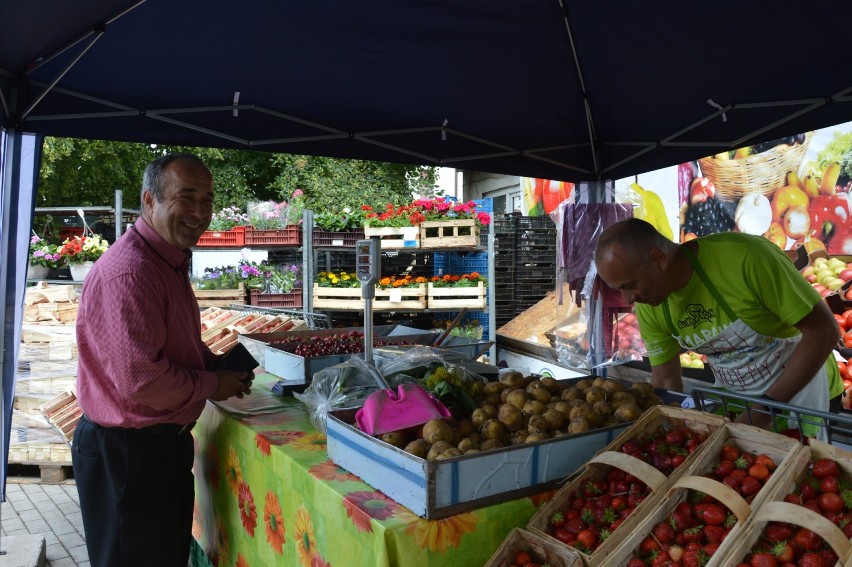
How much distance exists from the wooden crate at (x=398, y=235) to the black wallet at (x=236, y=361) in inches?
188

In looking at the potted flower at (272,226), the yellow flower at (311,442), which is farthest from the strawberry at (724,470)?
the potted flower at (272,226)

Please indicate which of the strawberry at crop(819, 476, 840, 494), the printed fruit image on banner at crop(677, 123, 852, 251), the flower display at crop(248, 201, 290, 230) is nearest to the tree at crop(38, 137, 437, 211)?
the flower display at crop(248, 201, 290, 230)

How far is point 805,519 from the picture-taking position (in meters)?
1.27

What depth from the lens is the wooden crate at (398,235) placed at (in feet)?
23.5

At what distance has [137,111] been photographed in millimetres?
3207

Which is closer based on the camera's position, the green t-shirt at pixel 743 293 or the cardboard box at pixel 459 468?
the cardboard box at pixel 459 468

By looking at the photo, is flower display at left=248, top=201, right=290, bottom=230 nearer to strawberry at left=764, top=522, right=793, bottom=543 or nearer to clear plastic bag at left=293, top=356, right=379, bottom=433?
clear plastic bag at left=293, top=356, right=379, bottom=433

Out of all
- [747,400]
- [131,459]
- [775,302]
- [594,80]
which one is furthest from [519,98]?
[131,459]

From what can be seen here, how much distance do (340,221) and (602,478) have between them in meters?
6.42

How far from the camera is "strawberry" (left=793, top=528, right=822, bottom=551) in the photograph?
1.27 meters

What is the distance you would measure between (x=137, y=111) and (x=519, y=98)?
7.06ft

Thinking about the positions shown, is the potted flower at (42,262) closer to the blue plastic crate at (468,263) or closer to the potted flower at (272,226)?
the potted flower at (272,226)

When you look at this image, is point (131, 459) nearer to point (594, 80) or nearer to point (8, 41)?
point (8, 41)

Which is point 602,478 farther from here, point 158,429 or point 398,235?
point 398,235
